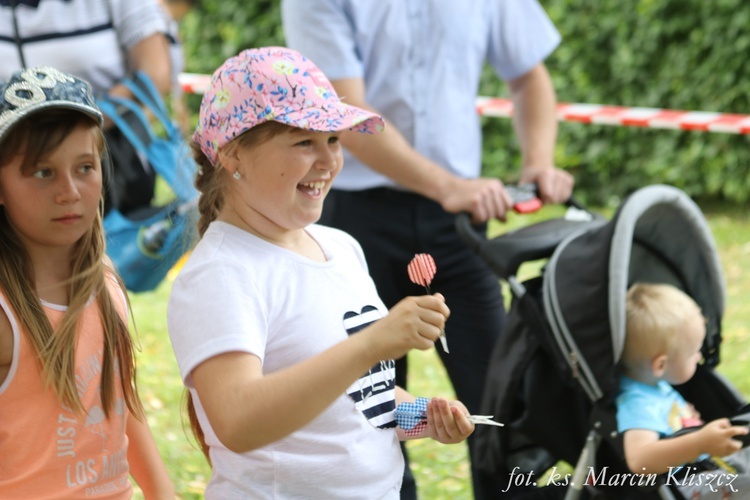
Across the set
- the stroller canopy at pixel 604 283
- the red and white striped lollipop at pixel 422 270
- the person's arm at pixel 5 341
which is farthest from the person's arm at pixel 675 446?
the person's arm at pixel 5 341

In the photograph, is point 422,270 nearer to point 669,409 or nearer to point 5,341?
point 5,341

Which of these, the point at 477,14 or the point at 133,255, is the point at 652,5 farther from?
the point at 133,255

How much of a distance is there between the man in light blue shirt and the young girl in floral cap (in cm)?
113

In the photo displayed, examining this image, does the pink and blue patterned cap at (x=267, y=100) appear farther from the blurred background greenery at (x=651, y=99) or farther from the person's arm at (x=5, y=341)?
the blurred background greenery at (x=651, y=99)

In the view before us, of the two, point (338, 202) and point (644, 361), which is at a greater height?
point (338, 202)

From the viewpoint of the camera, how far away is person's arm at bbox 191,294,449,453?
6.04 ft

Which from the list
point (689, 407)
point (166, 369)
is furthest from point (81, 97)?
point (166, 369)

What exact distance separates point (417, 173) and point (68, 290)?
132cm

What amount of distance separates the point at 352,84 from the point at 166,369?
3.14m

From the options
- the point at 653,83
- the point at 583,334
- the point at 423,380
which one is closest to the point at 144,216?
the point at 583,334

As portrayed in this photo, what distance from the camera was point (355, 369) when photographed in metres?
1.86

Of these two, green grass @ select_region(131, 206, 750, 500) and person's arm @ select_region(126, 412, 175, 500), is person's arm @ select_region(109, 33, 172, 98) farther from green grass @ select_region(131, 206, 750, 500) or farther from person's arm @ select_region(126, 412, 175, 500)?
person's arm @ select_region(126, 412, 175, 500)

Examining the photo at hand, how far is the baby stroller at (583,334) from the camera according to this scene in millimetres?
3020

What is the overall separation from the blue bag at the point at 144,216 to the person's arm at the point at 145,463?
107 cm
